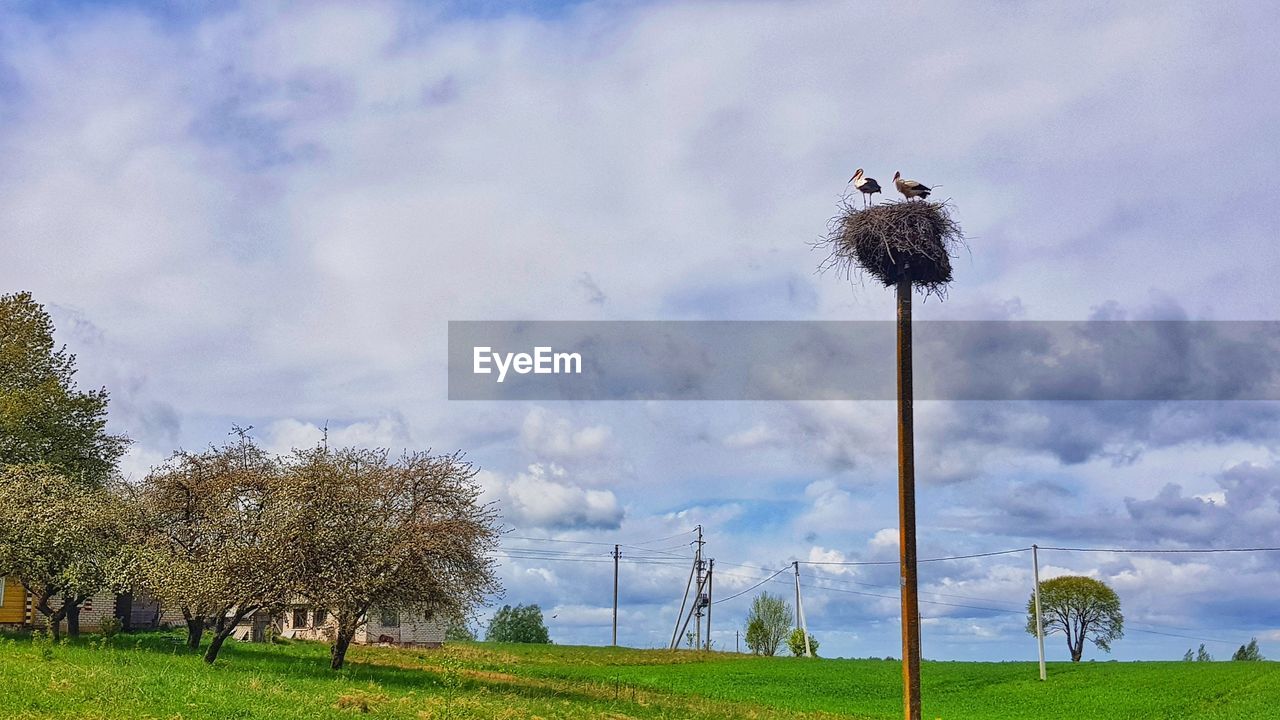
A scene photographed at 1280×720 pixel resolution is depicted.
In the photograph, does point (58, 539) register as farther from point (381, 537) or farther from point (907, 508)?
point (907, 508)

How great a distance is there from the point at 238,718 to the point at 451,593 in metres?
15.2

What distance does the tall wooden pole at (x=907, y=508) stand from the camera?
75.4ft

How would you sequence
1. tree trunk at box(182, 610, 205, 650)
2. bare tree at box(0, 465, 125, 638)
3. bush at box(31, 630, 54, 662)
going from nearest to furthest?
bush at box(31, 630, 54, 662) < bare tree at box(0, 465, 125, 638) < tree trunk at box(182, 610, 205, 650)

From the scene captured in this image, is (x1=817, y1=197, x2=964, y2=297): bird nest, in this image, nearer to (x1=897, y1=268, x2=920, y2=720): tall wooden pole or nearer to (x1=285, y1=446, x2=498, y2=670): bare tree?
(x1=897, y1=268, x2=920, y2=720): tall wooden pole

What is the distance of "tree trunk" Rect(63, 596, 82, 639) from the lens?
4088 centimetres

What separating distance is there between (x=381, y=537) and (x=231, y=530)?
4.87 metres

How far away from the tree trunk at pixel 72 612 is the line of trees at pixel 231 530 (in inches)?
2.3

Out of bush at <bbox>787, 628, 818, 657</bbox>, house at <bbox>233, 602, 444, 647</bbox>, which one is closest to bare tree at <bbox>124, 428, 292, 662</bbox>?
house at <bbox>233, 602, 444, 647</bbox>

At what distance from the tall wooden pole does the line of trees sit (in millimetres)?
16604

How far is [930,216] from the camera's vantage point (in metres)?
23.9

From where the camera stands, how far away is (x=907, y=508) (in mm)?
23531

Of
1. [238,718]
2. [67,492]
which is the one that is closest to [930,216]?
[238,718]

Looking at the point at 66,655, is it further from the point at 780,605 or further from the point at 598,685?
the point at 780,605

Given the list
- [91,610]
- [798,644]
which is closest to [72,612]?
[91,610]
